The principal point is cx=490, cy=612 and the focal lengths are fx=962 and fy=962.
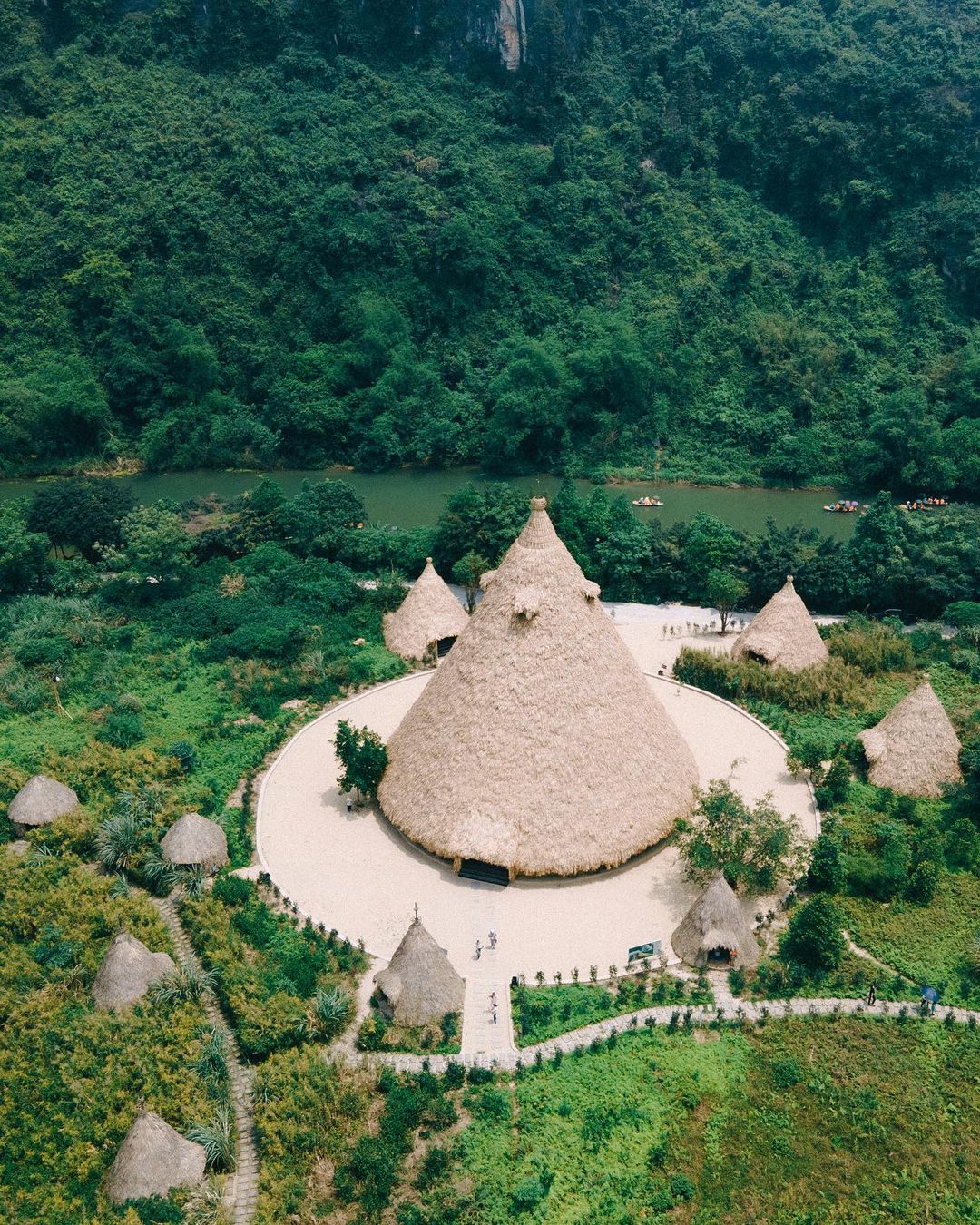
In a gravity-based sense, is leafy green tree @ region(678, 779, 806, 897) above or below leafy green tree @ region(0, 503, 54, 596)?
above

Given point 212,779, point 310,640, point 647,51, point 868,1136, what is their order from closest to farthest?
1. point 868,1136
2. point 212,779
3. point 310,640
4. point 647,51

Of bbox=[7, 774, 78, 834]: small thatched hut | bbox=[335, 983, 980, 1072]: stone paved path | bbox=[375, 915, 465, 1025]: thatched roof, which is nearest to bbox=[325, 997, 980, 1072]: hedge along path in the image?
bbox=[335, 983, 980, 1072]: stone paved path

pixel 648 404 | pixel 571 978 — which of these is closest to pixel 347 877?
pixel 571 978

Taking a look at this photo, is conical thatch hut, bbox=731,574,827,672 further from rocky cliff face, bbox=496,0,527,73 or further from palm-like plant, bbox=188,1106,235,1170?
rocky cliff face, bbox=496,0,527,73

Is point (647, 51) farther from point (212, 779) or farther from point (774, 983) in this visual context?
point (774, 983)

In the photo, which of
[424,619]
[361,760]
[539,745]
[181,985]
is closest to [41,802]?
[181,985]

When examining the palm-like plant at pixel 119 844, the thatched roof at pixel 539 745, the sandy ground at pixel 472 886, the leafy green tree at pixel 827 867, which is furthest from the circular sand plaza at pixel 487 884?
the palm-like plant at pixel 119 844

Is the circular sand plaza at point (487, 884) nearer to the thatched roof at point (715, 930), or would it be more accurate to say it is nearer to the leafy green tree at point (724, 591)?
the thatched roof at point (715, 930)
